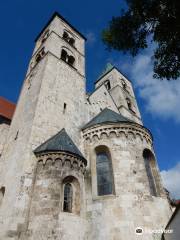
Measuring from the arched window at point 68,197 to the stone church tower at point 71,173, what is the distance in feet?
0.15

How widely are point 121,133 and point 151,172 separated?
9.89ft

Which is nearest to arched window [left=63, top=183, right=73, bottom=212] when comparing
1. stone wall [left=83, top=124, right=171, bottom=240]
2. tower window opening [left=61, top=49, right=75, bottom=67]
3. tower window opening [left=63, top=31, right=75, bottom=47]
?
stone wall [left=83, top=124, right=171, bottom=240]

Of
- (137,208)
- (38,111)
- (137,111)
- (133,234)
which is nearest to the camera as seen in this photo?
(133,234)

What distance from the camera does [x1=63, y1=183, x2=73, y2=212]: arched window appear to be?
9.99 meters

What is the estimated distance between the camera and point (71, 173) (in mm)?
10531

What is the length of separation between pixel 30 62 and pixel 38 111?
1019 cm

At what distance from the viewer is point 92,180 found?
12078 mm

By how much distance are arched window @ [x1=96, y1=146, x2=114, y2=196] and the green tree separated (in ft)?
22.8

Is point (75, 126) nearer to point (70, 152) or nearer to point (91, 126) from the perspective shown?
point (91, 126)

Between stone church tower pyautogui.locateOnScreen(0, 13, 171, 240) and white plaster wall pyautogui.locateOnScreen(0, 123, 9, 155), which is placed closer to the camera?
stone church tower pyautogui.locateOnScreen(0, 13, 171, 240)

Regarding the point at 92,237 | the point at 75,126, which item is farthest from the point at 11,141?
the point at 92,237

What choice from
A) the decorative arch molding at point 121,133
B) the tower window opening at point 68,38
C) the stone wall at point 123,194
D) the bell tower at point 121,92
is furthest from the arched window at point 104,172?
the tower window opening at point 68,38

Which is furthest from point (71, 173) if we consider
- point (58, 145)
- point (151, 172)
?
point (151, 172)

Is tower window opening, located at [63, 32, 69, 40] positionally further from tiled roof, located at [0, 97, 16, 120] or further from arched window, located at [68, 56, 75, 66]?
tiled roof, located at [0, 97, 16, 120]
